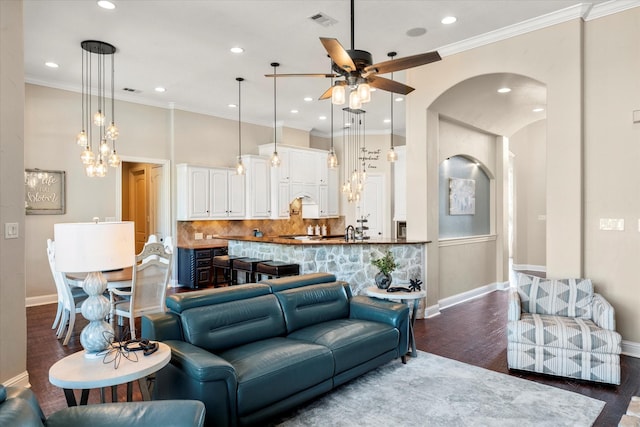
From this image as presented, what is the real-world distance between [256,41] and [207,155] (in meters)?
3.77

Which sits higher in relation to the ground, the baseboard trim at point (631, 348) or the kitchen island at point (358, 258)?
the kitchen island at point (358, 258)

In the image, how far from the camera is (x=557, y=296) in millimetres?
3895

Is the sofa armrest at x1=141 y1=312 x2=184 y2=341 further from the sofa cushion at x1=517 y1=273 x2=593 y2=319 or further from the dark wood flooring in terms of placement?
the sofa cushion at x1=517 y1=273 x2=593 y2=319

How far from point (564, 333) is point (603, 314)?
401mm

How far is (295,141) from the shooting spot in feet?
31.0

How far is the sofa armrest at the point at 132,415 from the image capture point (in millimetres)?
1681

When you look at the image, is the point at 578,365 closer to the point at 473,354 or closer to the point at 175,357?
the point at 473,354

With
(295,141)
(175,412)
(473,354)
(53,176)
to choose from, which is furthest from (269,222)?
(175,412)

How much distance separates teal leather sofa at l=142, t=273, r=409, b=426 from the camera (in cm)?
240

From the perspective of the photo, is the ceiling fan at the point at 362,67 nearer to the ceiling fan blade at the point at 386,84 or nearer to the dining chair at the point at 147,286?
the ceiling fan blade at the point at 386,84

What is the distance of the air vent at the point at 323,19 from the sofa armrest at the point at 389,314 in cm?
300

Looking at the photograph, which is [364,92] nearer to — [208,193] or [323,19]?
[323,19]

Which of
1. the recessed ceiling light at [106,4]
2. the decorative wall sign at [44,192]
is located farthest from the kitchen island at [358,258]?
the decorative wall sign at [44,192]

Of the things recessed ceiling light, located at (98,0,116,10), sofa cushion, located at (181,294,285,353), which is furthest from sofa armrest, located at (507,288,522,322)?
recessed ceiling light, located at (98,0,116,10)
